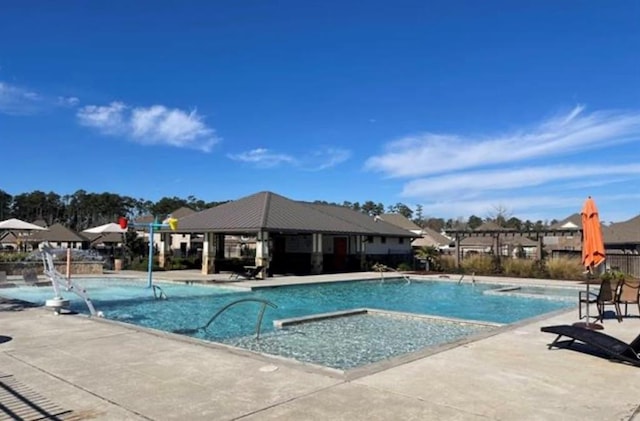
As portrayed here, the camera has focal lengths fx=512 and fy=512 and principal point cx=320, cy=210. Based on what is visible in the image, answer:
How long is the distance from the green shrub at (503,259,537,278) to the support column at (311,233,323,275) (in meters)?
10.0

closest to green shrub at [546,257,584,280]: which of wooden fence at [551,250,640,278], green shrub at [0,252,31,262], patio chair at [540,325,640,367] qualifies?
wooden fence at [551,250,640,278]

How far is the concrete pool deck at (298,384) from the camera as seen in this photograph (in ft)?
15.2

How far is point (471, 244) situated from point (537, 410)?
5878 centimetres

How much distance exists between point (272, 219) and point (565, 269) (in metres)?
14.8

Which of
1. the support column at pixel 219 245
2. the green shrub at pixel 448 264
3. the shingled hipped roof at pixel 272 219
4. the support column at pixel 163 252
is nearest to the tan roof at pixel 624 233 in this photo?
the green shrub at pixel 448 264

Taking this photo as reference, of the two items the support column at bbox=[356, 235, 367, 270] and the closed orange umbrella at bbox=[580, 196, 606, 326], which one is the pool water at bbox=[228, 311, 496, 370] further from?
the support column at bbox=[356, 235, 367, 270]

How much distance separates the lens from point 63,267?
25203 mm

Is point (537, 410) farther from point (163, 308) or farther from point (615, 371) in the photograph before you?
point (163, 308)

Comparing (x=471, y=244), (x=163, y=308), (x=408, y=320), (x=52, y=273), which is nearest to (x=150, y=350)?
(x=52, y=273)

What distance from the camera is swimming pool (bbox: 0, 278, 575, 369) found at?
9508 millimetres

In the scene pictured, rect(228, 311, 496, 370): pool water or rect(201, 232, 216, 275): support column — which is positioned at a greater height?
rect(201, 232, 216, 275): support column

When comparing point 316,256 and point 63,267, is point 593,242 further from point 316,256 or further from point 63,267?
point 63,267

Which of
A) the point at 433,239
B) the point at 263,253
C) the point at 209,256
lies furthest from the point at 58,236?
the point at 433,239

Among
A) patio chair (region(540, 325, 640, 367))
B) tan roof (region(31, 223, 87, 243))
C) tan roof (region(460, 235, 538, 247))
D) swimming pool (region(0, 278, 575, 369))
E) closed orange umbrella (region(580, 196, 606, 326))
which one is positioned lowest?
swimming pool (region(0, 278, 575, 369))
